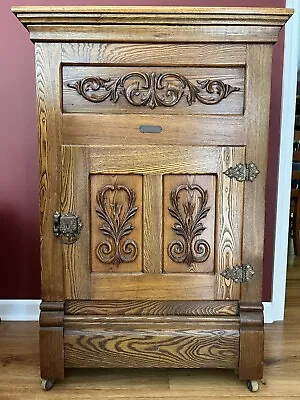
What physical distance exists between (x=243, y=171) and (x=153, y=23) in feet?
1.49

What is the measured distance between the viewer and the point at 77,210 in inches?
59.9

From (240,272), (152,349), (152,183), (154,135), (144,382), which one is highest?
(154,135)

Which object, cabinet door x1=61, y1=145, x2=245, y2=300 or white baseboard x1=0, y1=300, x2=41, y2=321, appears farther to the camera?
white baseboard x1=0, y1=300, x2=41, y2=321

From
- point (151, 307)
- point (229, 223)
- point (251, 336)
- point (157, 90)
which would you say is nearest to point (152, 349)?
point (151, 307)

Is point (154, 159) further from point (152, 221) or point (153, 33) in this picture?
point (153, 33)

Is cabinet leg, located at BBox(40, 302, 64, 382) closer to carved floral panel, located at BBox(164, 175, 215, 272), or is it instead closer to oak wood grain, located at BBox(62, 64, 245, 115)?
carved floral panel, located at BBox(164, 175, 215, 272)

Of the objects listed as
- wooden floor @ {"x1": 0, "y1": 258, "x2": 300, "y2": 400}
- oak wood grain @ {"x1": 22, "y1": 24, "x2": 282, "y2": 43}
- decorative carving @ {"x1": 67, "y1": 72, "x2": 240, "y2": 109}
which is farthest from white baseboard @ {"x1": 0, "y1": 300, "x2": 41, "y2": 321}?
oak wood grain @ {"x1": 22, "y1": 24, "x2": 282, "y2": 43}

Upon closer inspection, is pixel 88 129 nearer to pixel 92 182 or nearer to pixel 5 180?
pixel 92 182

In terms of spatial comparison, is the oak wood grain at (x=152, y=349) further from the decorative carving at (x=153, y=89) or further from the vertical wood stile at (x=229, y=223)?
the decorative carving at (x=153, y=89)

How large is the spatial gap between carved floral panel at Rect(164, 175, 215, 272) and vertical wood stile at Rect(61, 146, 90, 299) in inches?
8.7

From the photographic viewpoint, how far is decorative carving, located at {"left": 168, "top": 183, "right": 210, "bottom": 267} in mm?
1517

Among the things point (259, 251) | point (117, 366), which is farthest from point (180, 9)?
point (117, 366)

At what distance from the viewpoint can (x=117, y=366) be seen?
1.59m

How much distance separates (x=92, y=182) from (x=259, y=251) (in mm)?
503
